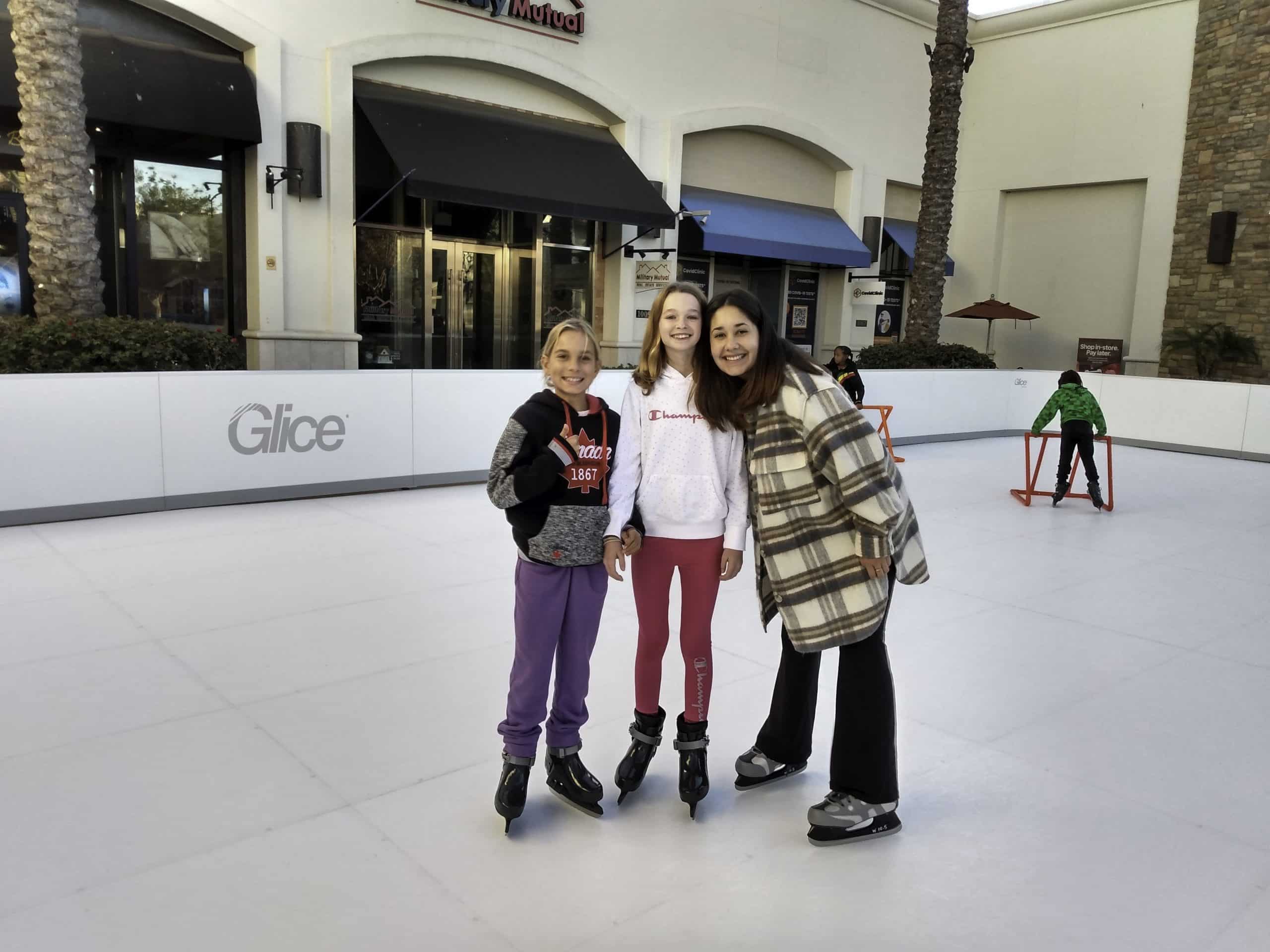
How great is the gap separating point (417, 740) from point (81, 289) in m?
7.24

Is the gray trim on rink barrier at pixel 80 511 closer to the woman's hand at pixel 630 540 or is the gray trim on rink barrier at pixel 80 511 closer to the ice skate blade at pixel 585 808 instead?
the ice skate blade at pixel 585 808

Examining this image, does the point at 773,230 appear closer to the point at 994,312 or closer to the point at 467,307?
the point at 994,312

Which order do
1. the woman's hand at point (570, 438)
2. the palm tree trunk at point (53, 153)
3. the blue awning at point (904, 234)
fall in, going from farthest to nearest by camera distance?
the blue awning at point (904, 234), the palm tree trunk at point (53, 153), the woman's hand at point (570, 438)

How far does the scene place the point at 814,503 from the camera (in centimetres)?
303

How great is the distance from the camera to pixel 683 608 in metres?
3.12

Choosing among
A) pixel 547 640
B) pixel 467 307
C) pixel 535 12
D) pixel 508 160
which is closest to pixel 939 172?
pixel 535 12

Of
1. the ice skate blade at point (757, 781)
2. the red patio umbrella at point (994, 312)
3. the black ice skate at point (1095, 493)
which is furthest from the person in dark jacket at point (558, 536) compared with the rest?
the red patio umbrella at point (994, 312)

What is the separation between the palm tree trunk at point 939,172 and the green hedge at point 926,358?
323 millimetres

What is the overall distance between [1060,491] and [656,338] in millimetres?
7404

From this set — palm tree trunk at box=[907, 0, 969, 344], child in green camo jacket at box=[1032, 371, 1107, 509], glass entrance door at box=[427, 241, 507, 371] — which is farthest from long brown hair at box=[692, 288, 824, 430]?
palm tree trunk at box=[907, 0, 969, 344]

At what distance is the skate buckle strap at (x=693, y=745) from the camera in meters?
3.24

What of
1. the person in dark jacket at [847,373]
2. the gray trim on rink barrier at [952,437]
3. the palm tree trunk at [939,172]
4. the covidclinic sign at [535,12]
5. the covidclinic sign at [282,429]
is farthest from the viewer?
the palm tree trunk at [939,172]

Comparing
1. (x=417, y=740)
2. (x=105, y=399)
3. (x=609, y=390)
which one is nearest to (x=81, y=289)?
(x=105, y=399)

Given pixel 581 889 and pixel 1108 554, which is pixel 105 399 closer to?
pixel 581 889
